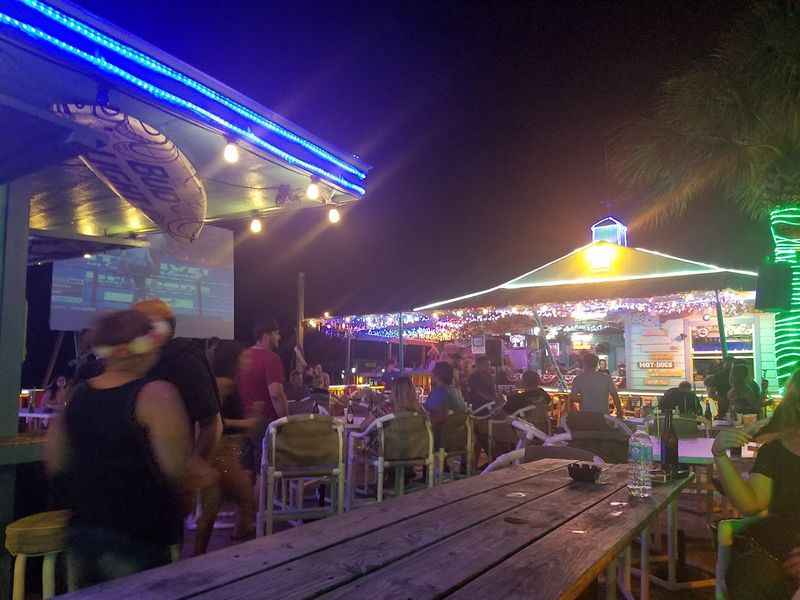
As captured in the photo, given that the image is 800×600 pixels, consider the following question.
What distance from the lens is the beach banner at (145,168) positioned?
459cm

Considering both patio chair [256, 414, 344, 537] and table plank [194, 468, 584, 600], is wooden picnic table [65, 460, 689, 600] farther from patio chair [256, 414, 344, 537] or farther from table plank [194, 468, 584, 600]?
patio chair [256, 414, 344, 537]

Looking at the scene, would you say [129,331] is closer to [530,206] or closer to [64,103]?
[64,103]

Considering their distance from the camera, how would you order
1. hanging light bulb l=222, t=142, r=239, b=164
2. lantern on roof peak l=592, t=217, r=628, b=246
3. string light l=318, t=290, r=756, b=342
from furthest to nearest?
lantern on roof peak l=592, t=217, r=628, b=246 → string light l=318, t=290, r=756, b=342 → hanging light bulb l=222, t=142, r=239, b=164

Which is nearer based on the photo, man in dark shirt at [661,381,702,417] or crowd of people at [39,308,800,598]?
crowd of people at [39,308,800,598]

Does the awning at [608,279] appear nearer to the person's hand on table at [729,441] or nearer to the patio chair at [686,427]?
the patio chair at [686,427]

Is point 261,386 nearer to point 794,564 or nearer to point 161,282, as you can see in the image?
point 794,564

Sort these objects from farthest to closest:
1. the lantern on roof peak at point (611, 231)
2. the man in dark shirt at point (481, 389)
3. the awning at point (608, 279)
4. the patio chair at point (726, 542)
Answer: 1. the lantern on roof peak at point (611, 231)
2. the man in dark shirt at point (481, 389)
3. the awning at point (608, 279)
4. the patio chair at point (726, 542)

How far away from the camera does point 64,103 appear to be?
4910 millimetres

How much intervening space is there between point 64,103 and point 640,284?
7.87 meters

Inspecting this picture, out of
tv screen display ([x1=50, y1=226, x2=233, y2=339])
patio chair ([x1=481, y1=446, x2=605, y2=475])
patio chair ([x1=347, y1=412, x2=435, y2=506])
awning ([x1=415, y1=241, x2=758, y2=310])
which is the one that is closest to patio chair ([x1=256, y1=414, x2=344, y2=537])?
patio chair ([x1=347, y1=412, x2=435, y2=506])

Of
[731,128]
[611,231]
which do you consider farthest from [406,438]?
[611,231]

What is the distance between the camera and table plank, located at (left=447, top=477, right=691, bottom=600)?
141cm

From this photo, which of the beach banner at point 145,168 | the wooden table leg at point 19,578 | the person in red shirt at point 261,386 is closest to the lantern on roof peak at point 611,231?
the person in red shirt at point 261,386

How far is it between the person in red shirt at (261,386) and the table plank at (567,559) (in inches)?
128
